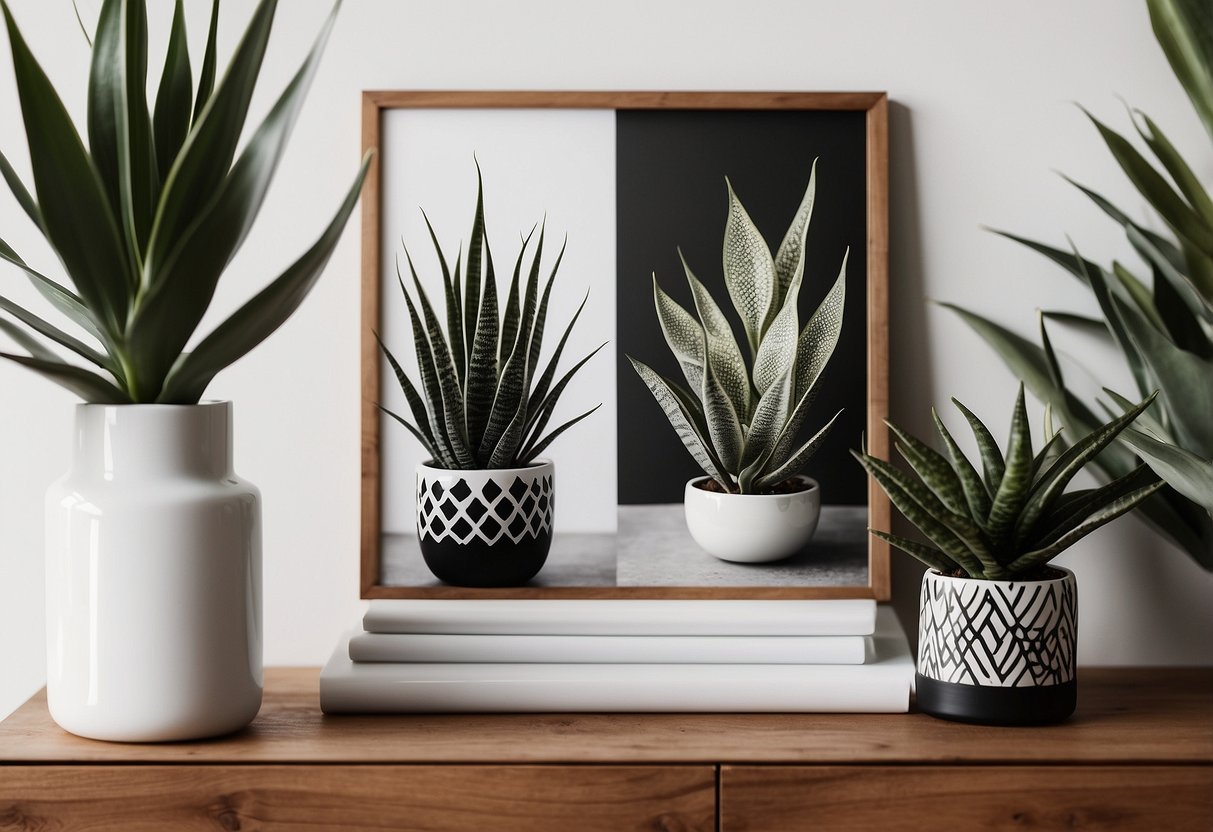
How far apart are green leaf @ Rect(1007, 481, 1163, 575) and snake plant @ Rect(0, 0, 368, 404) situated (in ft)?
2.07

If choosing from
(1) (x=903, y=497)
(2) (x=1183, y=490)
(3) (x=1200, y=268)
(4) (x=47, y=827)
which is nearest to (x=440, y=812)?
(4) (x=47, y=827)

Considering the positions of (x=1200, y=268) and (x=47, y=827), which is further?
(x=1200, y=268)

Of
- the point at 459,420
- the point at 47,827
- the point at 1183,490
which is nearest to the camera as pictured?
the point at 47,827

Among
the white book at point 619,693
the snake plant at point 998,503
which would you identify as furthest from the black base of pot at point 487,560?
the snake plant at point 998,503

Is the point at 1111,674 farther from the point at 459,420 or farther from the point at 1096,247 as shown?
the point at 459,420

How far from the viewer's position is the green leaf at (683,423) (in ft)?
3.57

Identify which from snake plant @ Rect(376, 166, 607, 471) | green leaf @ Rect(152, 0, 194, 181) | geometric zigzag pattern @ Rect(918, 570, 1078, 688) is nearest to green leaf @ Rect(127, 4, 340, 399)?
green leaf @ Rect(152, 0, 194, 181)

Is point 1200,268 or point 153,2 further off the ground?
point 153,2

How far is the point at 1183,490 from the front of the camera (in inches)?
37.1

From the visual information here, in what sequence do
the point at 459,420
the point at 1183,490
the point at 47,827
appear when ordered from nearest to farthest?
the point at 47,827
the point at 1183,490
the point at 459,420

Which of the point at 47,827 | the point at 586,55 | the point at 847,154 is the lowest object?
the point at 47,827

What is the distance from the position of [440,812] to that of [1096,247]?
87 centimetres

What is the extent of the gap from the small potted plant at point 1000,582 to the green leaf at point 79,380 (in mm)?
619

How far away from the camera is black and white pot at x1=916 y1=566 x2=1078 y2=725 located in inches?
35.4
